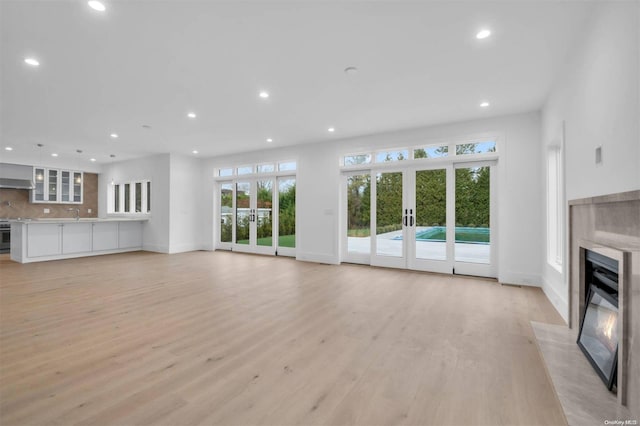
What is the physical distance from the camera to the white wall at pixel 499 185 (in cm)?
477

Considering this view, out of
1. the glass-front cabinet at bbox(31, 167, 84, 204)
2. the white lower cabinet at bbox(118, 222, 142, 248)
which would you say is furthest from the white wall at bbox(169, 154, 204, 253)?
the glass-front cabinet at bbox(31, 167, 84, 204)

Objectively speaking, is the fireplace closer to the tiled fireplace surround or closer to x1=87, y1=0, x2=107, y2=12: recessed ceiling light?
the tiled fireplace surround

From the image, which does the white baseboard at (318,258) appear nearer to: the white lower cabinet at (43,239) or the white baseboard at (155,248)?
the white baseboard at (155,248)

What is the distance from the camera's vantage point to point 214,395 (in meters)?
1.89

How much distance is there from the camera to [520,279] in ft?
15.8

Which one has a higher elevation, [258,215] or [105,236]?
[258,215]

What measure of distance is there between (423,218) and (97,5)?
5406 millimetres

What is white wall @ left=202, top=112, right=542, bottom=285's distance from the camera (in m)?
4.77

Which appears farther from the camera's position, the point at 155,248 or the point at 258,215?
the point at 155,248

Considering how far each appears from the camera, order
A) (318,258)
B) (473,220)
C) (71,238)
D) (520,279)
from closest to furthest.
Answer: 1. (520,279)
2. (473,220)
3. (318,258)
4. (71,238)

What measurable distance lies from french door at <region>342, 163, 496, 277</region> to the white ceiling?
1128 millimetres

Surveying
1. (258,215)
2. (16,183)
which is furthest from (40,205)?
(258,215)

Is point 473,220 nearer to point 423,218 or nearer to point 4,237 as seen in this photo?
point 423,218

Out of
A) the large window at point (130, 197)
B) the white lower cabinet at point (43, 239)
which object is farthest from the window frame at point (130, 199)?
the white lower cabinet at point (43, 239)
